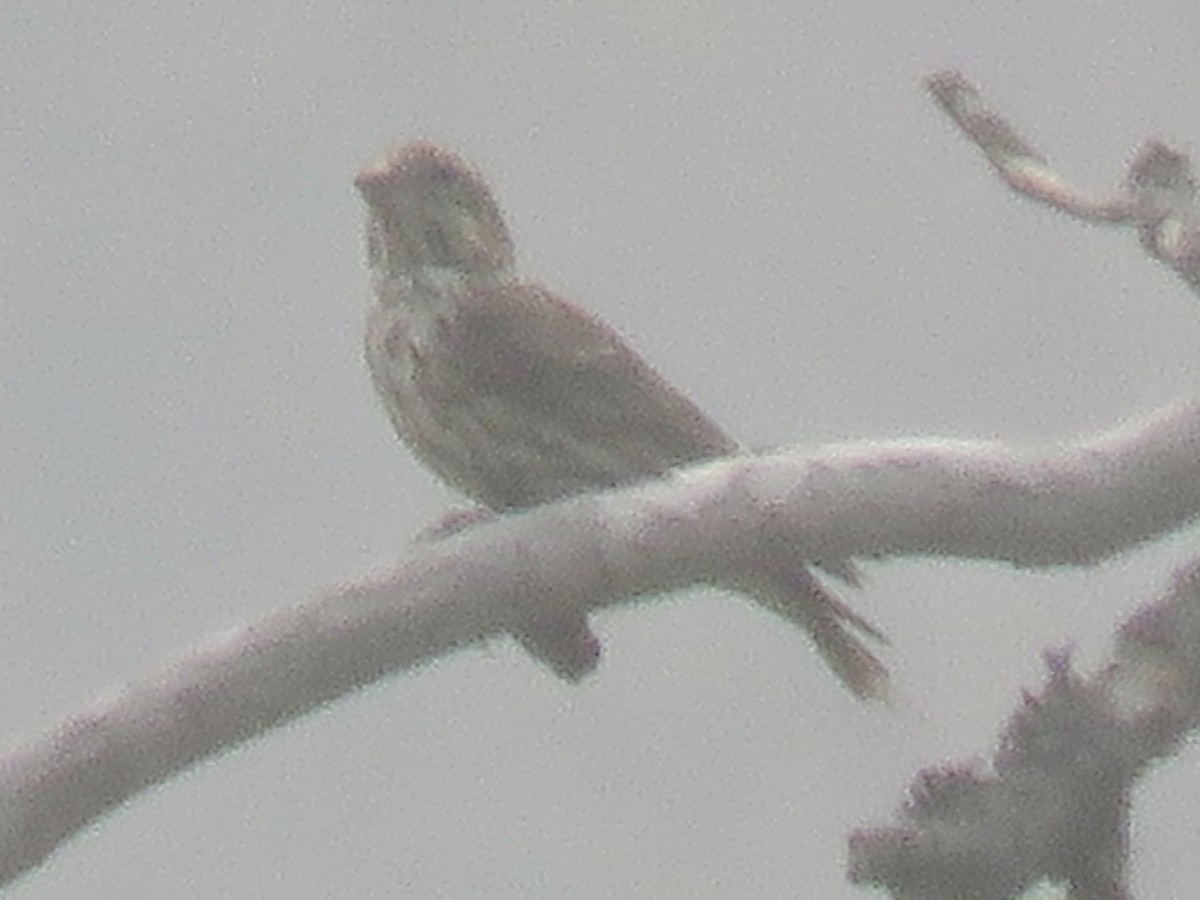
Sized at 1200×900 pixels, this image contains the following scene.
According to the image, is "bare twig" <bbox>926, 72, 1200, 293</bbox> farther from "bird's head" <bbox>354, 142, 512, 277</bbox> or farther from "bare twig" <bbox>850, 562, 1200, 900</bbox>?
"bird's head" <bbox>354, 142, 512, 277</bbox>

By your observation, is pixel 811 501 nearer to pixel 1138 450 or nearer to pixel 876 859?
pixel 1138 450

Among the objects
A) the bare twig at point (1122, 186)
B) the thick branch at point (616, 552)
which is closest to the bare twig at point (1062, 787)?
the thick branch at point (616, 552)

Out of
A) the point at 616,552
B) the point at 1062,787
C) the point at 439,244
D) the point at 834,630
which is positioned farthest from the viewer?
the point at 439,244

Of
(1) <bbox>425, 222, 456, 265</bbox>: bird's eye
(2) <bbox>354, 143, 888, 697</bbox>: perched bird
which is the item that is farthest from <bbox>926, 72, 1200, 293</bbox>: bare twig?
(1) <bbox>425, 222, 456, 265</bbox>: bird's eye

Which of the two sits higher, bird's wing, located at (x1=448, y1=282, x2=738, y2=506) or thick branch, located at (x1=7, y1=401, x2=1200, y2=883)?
bird's wing, located at (x1=448, y1=282, x2=738, y2=506)

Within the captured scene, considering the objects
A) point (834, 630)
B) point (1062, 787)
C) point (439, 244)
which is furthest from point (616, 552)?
point (439, 244)

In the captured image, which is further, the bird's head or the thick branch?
the bird's head

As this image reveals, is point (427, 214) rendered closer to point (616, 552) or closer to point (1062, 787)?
point (616, 552)

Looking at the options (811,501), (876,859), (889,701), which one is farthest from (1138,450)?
(889,701)
